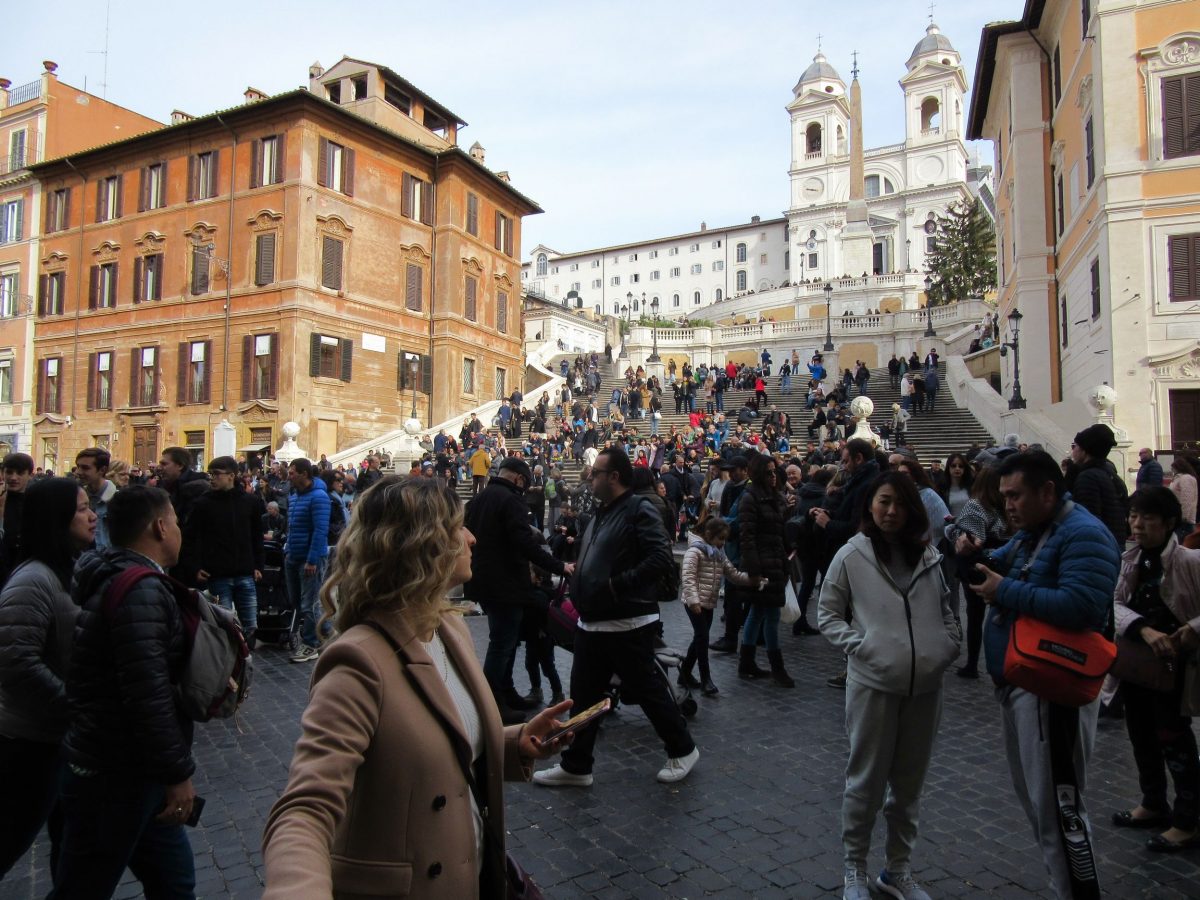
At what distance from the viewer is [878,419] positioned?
26.0 metres

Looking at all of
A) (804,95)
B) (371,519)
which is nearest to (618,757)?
(371,519)

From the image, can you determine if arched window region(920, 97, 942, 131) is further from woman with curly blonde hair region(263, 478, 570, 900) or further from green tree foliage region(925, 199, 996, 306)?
woman with curly blonde hair region(263, 478, 570, 900)

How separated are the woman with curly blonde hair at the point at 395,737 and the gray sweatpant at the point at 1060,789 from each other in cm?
227

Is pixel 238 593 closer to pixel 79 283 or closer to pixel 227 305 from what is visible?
pixel 227 305

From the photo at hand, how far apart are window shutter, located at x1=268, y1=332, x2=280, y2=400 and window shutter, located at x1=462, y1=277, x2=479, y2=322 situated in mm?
8110

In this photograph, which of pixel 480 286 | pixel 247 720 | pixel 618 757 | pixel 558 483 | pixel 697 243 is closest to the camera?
pixel 618 757

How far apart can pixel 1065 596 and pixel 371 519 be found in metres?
2.53

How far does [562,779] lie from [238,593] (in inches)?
168

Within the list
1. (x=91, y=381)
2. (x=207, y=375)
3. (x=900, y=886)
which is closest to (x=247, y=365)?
(x=207, y=375)

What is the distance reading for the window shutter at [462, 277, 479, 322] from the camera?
1351 inches

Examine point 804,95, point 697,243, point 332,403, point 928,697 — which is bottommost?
point 928,697

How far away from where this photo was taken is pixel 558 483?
1873cm

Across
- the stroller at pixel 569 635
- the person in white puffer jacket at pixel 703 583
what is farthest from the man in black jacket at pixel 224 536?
the person in white puffer jacket at pixel 703 583

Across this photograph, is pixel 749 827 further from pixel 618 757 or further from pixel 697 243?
pixel 697 243
